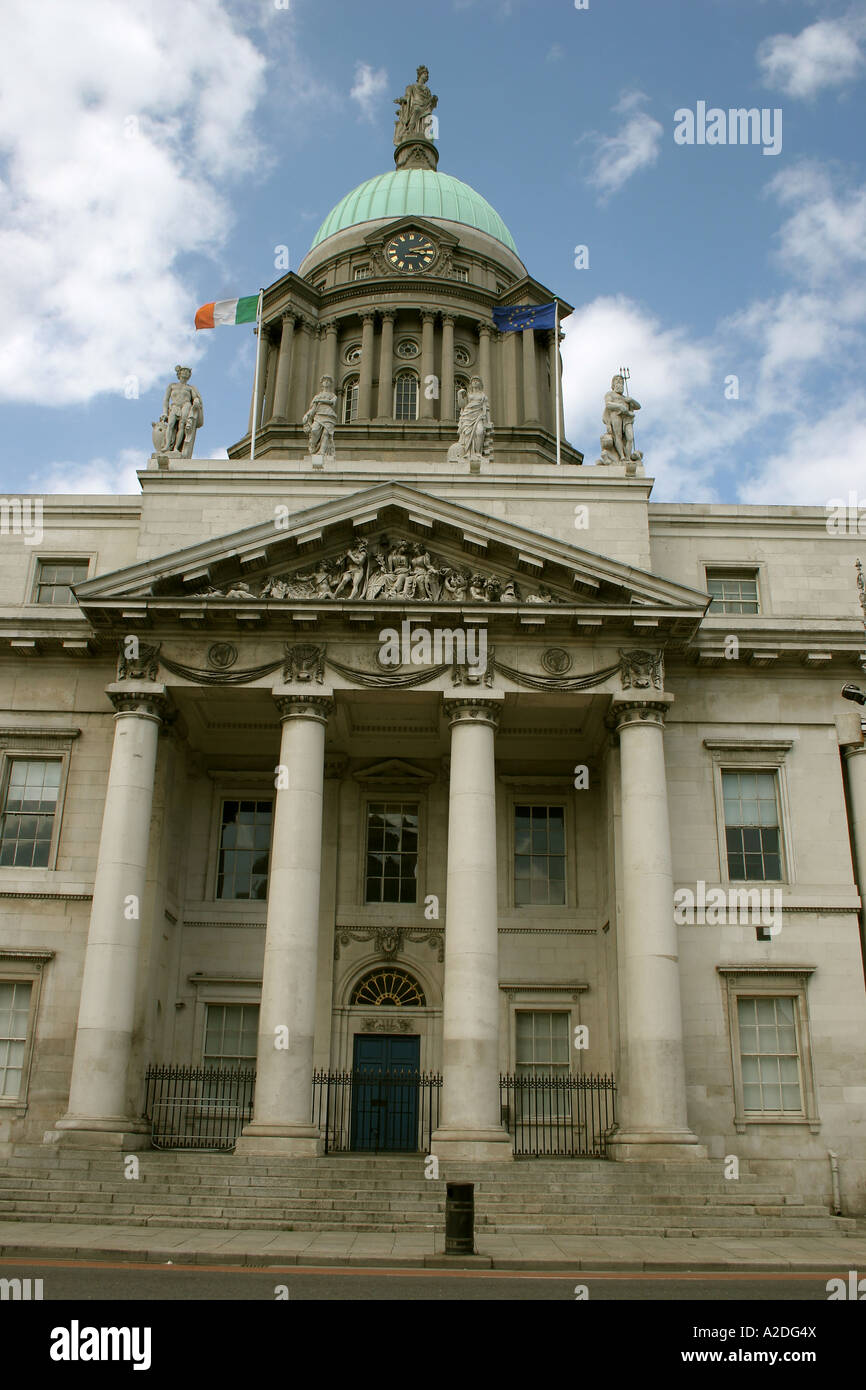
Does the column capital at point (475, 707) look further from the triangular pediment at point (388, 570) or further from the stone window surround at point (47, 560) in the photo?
the stone window surround at point (47, 560)

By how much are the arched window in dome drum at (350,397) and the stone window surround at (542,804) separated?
23243mm

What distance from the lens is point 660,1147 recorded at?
23.1 m

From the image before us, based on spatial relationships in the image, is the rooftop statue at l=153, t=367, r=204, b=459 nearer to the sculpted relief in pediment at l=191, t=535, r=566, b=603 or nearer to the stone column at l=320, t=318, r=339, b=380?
the sculpted relief in pediment at l=191, t=535, r=566, b=603

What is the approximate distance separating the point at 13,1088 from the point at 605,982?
13607 mm

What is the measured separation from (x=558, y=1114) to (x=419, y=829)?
→ 25.3ft

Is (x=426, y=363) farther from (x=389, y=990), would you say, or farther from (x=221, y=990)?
(x=221, y=990)

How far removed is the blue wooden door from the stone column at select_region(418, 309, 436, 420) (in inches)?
1037

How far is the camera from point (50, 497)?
3181cm

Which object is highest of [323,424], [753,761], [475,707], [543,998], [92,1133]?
[323,424]

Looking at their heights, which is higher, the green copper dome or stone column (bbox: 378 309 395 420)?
the green copper dome

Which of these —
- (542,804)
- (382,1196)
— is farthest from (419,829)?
(382,1196)

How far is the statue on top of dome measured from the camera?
6159cm

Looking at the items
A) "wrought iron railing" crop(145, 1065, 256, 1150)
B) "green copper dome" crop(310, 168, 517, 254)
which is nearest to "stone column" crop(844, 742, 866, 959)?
"wrought iron railing" crop(145, 1065, 256, 1150)

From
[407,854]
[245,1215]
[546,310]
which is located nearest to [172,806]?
[407,854]
